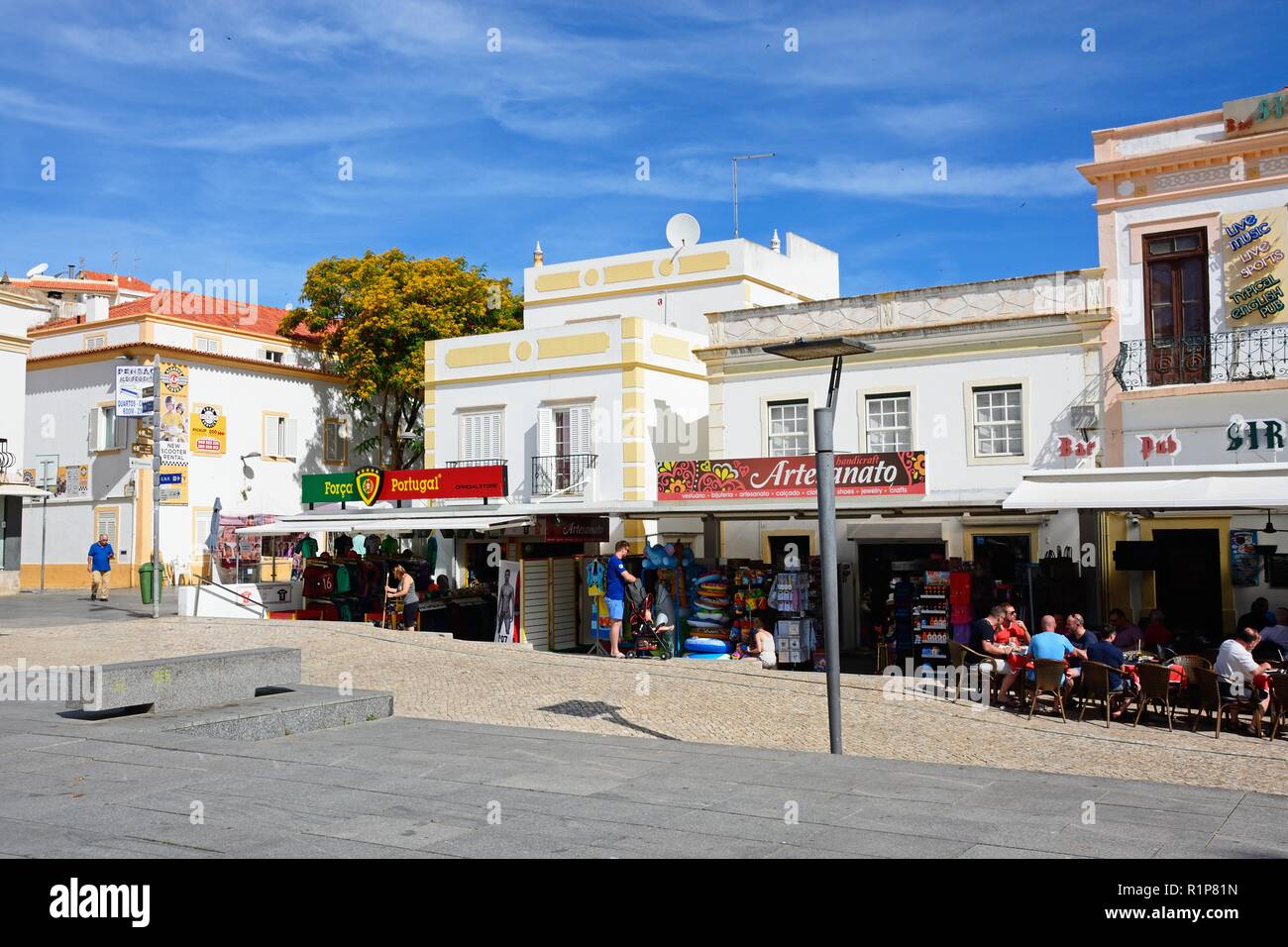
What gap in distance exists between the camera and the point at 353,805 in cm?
727

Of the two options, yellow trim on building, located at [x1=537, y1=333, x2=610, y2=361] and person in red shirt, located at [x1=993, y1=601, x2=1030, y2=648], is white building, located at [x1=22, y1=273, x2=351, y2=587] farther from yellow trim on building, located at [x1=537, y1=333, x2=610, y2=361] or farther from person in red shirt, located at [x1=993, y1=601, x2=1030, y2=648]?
person in red shirt, located at [x1=993, y1=601, x2=1030, y2=648]

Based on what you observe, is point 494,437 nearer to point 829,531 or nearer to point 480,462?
point 480,462

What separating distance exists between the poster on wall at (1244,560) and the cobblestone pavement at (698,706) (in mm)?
7311

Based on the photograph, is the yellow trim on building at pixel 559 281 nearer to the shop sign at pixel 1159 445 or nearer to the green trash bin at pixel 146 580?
the green trash bin at pixel 146 580

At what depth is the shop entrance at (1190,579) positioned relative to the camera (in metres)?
19.0

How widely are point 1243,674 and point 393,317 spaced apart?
2976 cm

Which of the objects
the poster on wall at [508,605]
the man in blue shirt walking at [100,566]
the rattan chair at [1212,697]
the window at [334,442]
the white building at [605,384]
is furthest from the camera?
the window at [334,442]

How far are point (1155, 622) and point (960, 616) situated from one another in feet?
8.75

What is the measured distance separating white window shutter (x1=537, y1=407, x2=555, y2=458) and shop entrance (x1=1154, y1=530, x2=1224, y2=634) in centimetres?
1336

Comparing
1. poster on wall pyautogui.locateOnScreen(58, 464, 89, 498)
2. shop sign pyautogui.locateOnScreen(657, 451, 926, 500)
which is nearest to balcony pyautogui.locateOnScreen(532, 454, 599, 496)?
shop sign pyautogui.locateOnScreen(657, 451, 926, 500)

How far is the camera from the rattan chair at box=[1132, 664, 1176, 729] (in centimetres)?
1159

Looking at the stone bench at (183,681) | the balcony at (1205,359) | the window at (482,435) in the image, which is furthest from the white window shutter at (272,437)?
the balcony at (1205,359)

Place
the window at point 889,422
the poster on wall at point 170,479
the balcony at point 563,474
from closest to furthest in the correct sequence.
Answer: the poster on wall at point 170,479, the window at point 889,422, the balcony at point 563,474
